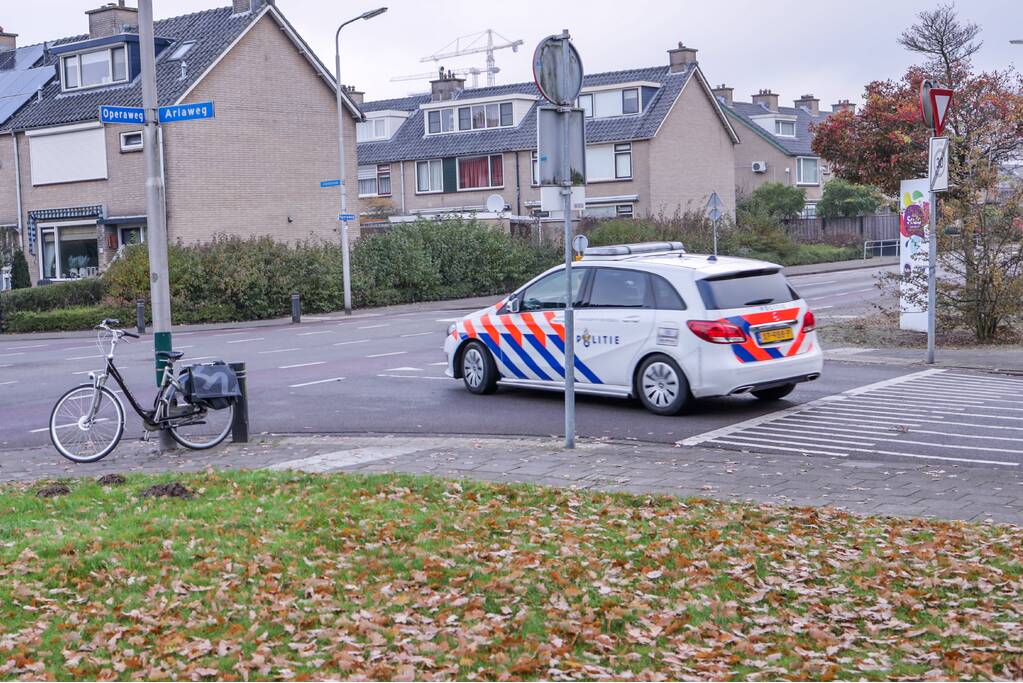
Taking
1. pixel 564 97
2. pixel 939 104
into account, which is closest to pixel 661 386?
pixel 564 97

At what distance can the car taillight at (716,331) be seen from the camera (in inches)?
488

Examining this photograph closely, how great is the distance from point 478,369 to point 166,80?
28.5 metres

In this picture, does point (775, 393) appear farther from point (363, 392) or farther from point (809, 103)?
point (809, 103)

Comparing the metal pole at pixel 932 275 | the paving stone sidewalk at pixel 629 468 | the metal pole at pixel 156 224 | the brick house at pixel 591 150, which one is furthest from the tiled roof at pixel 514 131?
the paving stone sidewalk at pixel 629 468

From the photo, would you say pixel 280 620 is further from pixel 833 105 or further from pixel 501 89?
pixel 833 105

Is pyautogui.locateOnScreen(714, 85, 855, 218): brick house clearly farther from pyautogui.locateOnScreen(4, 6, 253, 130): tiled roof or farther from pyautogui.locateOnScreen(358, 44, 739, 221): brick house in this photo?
pyautogui.locateOnScreen(4, 6, 253, 130): tiled roof

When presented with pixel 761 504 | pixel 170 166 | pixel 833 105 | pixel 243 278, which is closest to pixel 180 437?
pixel 761 504

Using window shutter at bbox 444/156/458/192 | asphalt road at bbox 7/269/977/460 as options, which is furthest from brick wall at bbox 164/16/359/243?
window shutter at bbox 444/156/458/192

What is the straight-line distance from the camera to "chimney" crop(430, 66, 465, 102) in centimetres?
6331

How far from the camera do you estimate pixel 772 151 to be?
233 feet

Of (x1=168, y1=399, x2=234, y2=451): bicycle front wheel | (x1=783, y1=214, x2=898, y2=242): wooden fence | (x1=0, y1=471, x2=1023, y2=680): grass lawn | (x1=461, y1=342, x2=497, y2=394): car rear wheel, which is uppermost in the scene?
(x1=783, y1=214, x2=898, y2=242): wooden fence

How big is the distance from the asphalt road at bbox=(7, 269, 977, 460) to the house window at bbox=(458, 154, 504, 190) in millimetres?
31163

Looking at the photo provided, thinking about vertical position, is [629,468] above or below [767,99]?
below

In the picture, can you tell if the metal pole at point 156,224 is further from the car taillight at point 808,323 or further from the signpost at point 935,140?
the signpost at point 935,140
